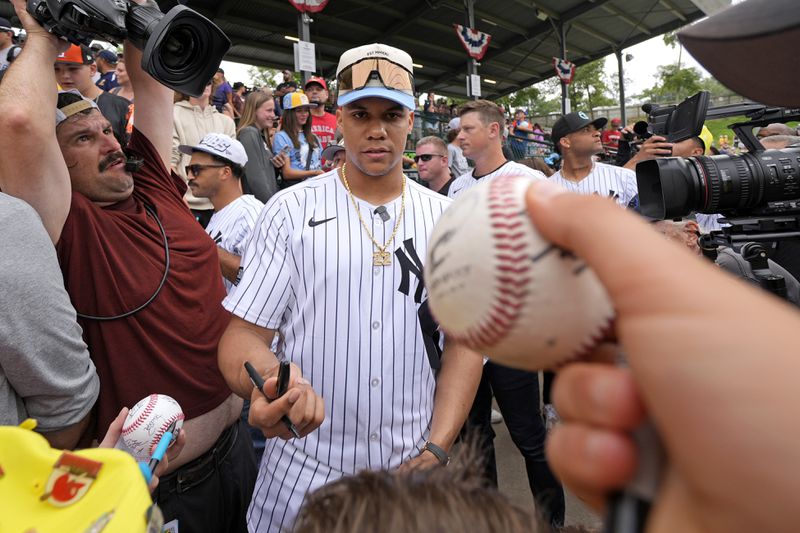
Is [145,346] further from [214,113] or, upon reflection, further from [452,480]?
[214,113]

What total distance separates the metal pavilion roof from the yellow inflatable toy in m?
11.1

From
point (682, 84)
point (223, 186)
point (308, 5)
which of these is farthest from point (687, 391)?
point (682, 84)

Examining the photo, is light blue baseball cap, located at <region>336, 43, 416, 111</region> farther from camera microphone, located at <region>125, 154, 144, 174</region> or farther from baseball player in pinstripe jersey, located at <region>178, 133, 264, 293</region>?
baseball player in pinstripe jersey, located at <region>178, 133, 264, 293</region>

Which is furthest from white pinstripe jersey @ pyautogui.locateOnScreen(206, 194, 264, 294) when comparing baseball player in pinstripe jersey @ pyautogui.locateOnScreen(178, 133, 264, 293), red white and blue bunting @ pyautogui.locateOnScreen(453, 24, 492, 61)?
red white and blue bunting @ pyautogui.locateOnScreen(453, 24, 492, 61)

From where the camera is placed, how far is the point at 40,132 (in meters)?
1.45

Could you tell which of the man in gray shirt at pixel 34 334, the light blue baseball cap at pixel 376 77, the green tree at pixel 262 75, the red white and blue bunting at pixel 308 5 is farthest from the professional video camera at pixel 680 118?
the green tree at pixel 262 75

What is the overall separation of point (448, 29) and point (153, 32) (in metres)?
16.6

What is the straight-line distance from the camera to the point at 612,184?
3.77 meters

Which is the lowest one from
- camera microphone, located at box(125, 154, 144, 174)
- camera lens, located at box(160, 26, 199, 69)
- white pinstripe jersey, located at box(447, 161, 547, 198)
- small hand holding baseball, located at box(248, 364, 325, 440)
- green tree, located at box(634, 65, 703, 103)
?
small hand holding baseball, located at box(248, 364, 325, 440)

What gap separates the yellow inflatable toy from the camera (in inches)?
30.4

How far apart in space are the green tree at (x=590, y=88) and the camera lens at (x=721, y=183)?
31.1 meters

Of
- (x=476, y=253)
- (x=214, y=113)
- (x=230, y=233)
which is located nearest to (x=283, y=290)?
(x=476, y=253)

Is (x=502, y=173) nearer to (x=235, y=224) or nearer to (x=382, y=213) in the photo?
(x=235, y=224)

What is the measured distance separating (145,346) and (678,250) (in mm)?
1760
